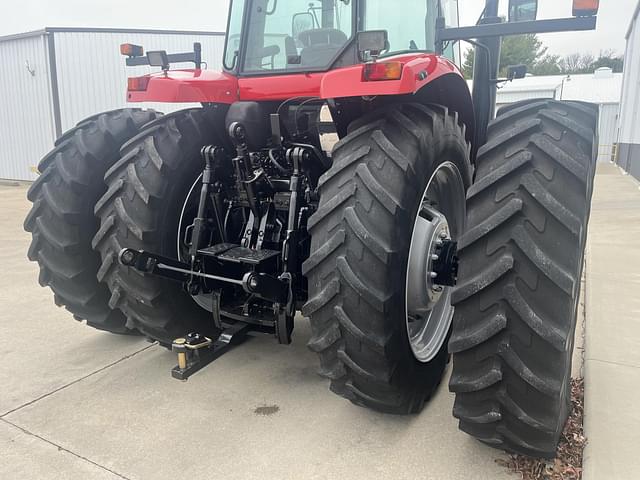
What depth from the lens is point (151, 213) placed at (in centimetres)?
294

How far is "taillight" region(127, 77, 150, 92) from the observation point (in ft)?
10.1

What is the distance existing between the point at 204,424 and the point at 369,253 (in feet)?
4.48

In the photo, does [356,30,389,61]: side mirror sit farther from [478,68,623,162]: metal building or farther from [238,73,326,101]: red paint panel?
[478,68,623,162]: metal building

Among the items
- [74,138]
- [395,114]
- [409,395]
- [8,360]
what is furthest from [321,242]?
[8,360]

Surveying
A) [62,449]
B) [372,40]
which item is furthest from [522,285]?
[62,449]

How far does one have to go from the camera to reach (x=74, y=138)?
133 inches

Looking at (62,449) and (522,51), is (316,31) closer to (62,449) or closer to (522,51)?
(62,449)

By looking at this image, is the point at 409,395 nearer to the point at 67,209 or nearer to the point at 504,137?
the point at 504,137

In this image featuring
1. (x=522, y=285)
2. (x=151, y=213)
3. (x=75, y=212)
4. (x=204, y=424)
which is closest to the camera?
(x=522, y=285)

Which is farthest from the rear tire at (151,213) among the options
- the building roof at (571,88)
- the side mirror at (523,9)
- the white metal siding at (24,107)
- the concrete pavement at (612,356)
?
the building roof at (571,88)

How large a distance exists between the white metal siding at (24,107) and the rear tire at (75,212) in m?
12.3

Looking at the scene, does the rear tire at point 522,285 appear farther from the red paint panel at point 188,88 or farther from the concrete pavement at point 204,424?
the red paint panel at point 188,88

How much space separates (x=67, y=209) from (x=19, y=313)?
1.93m

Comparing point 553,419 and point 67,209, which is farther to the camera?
point 67,209
